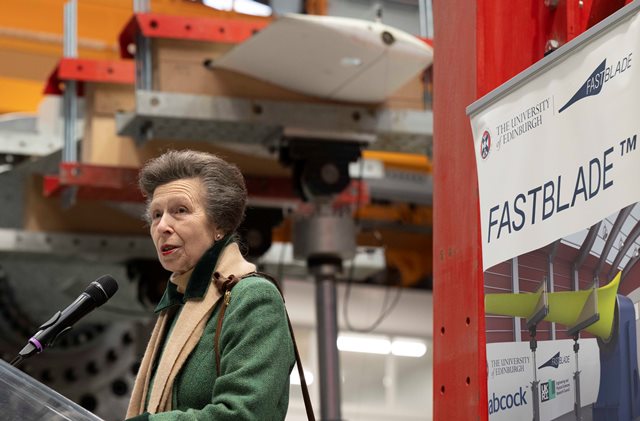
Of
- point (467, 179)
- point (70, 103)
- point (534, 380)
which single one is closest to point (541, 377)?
point (534, 380)

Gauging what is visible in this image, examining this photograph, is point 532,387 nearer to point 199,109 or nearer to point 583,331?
point 583,331

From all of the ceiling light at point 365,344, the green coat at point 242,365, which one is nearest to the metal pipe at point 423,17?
the green coat at point 242,365

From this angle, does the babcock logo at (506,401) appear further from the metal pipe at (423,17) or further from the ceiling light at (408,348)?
the ceiling light at (408,348)

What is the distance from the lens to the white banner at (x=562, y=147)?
269 cm

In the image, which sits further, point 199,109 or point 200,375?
point 199,109

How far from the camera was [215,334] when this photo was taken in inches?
119

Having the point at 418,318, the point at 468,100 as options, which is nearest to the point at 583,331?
the point at 468,100

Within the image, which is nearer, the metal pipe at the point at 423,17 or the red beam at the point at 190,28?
the red beam at the point at 190,28

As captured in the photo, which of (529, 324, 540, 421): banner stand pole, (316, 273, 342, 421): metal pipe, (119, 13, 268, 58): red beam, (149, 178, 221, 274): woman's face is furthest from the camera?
(316, 273, 342, 421): metal pipe

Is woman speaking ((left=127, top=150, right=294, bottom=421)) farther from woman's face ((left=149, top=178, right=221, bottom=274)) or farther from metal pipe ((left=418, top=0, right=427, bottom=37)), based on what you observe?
metal pipe ((left=418, top=0, right=427, bottom=37))

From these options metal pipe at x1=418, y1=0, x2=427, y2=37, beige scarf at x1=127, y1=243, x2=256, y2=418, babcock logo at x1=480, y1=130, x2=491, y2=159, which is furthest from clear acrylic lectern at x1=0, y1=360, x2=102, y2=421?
metal pipe at x1=418, y1=0, x2=427, y2=37

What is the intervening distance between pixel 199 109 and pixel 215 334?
4.38 metres

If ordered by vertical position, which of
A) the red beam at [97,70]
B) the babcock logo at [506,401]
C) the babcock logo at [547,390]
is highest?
the red beam at [97,70]

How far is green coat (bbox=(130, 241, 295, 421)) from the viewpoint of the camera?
283 centimetres
